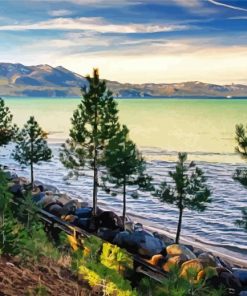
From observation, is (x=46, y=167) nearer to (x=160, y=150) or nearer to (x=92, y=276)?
(x=160, y=150)

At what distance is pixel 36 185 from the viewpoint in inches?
2087

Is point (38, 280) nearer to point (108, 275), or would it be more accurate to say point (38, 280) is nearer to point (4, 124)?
point (108, 275)

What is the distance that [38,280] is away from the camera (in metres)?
7.49

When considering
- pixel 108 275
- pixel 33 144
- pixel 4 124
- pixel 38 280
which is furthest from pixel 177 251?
pixel 33 144

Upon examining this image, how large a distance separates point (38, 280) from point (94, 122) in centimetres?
3146

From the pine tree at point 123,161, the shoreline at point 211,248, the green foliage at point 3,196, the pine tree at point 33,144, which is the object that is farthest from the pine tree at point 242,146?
the pine tree at point 33,144

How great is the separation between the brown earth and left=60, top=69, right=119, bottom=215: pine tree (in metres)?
29.4

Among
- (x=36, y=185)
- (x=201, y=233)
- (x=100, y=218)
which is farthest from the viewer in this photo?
(x=36, y=185)

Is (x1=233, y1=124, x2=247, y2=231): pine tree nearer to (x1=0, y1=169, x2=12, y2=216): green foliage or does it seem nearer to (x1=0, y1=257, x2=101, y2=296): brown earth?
(x1=0, y1=169, x2=12, y2=216): green foliage

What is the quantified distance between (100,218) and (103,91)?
29.8ft

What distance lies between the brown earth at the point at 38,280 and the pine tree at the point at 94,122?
29.4m

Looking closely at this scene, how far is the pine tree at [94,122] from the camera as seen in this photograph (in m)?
38.2

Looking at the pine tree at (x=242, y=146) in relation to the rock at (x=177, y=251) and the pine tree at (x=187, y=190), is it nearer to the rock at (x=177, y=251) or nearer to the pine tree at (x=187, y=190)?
the rock at (x=177, y=251)

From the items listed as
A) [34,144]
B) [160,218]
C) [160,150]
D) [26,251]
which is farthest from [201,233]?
[160,150]
